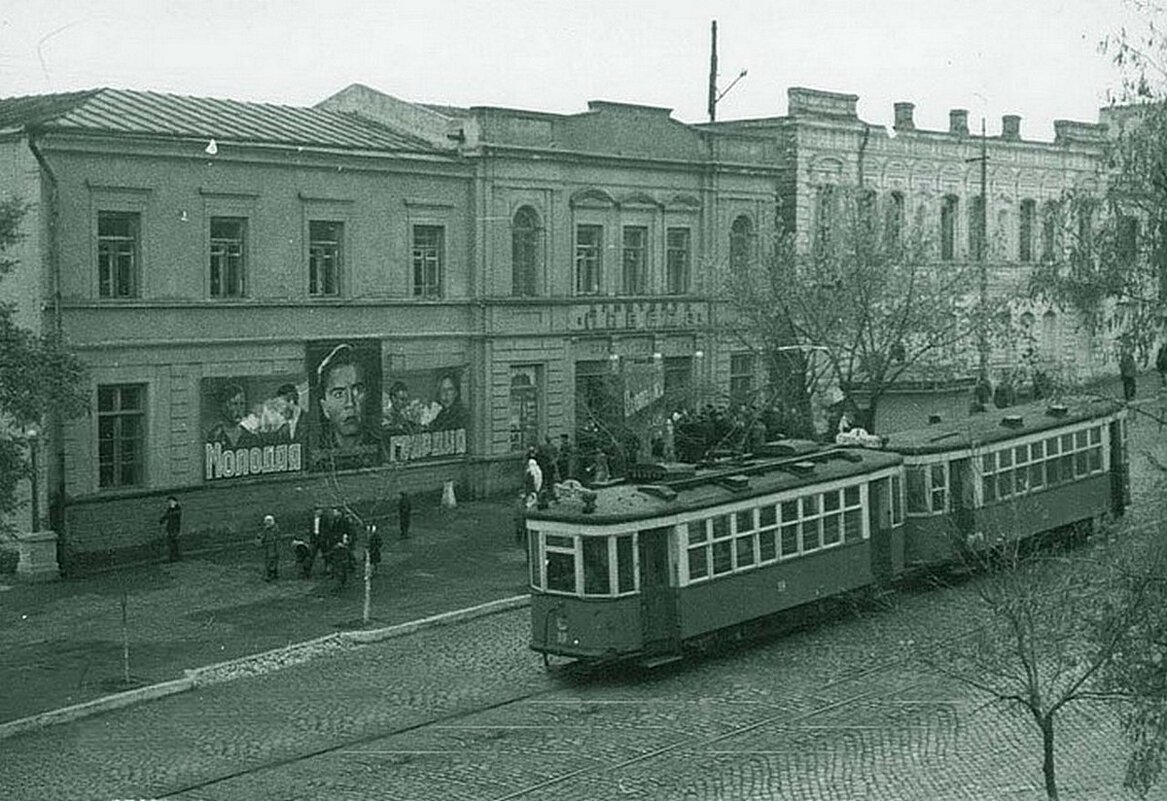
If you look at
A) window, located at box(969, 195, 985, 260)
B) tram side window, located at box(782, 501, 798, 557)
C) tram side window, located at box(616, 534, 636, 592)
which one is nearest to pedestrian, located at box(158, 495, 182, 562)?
tram side window, located at box(616, 534, 636, 592)

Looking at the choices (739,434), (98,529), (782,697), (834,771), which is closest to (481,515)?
(739,434)

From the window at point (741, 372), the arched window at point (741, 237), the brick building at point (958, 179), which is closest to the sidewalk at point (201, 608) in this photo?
the window at point (741, 372)

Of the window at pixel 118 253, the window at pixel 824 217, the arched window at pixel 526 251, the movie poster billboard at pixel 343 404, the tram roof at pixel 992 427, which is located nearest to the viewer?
the tram roof at pixel 992 427

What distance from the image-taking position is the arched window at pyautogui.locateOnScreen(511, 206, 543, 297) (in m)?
39.9

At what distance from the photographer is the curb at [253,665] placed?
20.6m

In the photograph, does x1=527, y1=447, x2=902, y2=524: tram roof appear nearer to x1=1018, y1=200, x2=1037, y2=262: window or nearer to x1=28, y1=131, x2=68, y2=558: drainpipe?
x1=28, y1=131, x2=68, y2=558: drainpipe

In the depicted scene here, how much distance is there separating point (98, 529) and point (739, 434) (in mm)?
12827

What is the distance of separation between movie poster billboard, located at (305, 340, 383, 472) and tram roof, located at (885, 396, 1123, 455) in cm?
1200

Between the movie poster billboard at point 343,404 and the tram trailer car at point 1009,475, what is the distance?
1227 centimetres

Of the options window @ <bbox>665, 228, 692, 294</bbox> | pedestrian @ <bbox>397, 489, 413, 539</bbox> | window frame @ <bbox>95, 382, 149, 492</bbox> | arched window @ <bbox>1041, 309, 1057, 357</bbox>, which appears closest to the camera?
window frame @ <bbox>95, 382, 149, 492</bbox>

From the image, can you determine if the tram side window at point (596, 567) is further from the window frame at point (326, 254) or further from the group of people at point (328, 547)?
the window frame at point (326, 254)

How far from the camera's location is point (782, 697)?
21.2 m

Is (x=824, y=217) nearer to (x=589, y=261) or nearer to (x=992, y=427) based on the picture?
(x=589, y=261)

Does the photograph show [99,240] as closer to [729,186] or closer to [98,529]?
[98,529]
